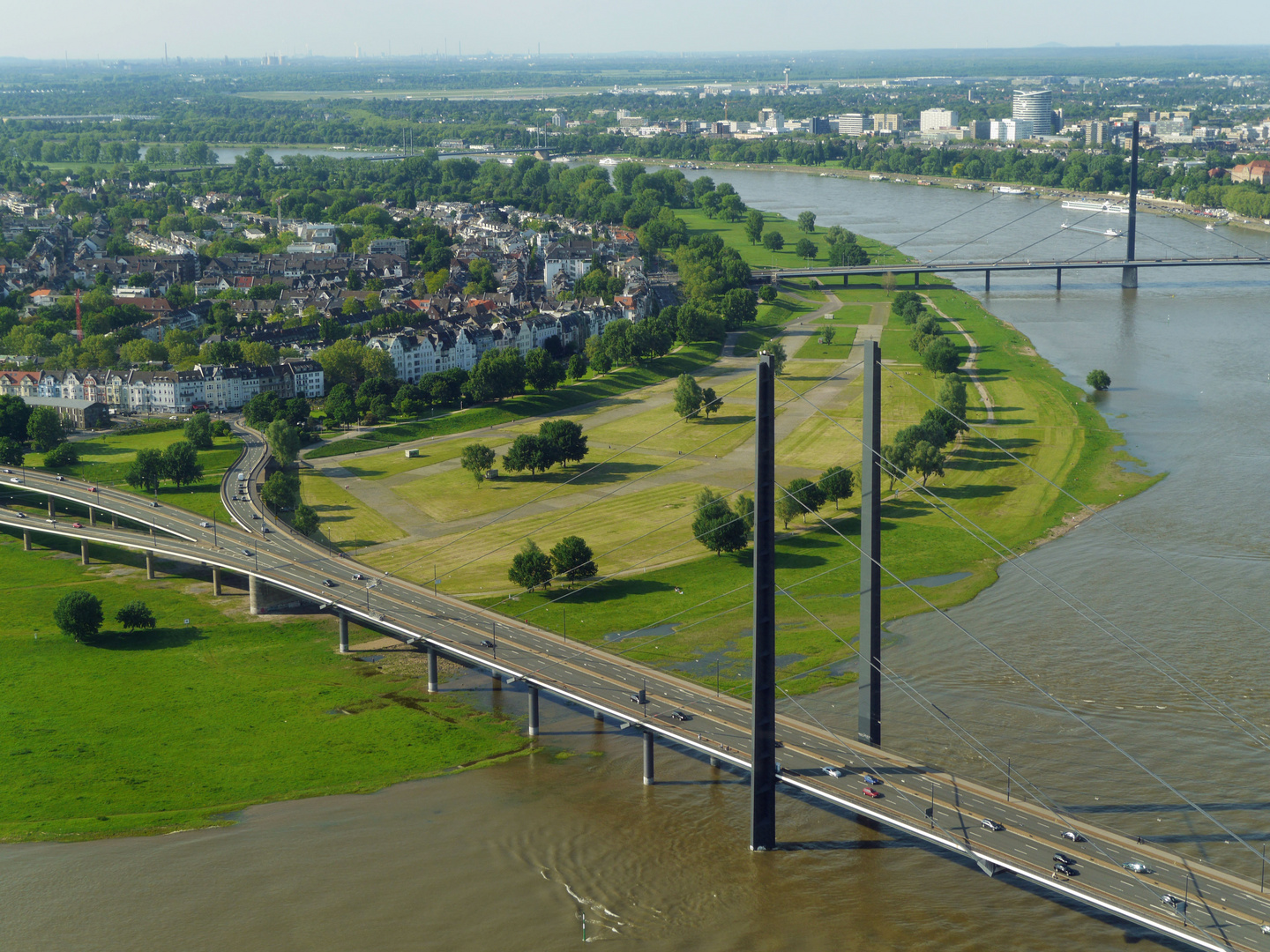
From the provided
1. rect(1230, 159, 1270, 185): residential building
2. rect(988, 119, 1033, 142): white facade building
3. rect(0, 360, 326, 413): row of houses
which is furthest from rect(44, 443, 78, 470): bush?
rect(988, 119, 1033, 142): white facade building

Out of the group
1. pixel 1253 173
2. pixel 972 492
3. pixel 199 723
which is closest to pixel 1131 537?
pixel 972 492

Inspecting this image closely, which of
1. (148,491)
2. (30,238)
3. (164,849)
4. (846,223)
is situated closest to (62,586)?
(148,491)

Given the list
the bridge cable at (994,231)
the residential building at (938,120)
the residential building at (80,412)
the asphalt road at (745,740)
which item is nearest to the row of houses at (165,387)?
the residential building at (80,412)

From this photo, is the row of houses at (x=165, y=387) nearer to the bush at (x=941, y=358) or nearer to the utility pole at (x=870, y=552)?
the bush at (x=941, y=358)

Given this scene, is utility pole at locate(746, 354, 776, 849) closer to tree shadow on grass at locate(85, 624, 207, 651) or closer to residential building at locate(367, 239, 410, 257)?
tree shadow on grass at locate(85, 624, 207, 651)

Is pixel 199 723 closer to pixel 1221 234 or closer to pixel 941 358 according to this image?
pixel 941 358

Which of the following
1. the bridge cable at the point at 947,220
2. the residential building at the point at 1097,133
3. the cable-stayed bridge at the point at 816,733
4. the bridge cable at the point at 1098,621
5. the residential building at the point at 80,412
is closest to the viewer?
the cable-stayed bridge at the point at 816,733
